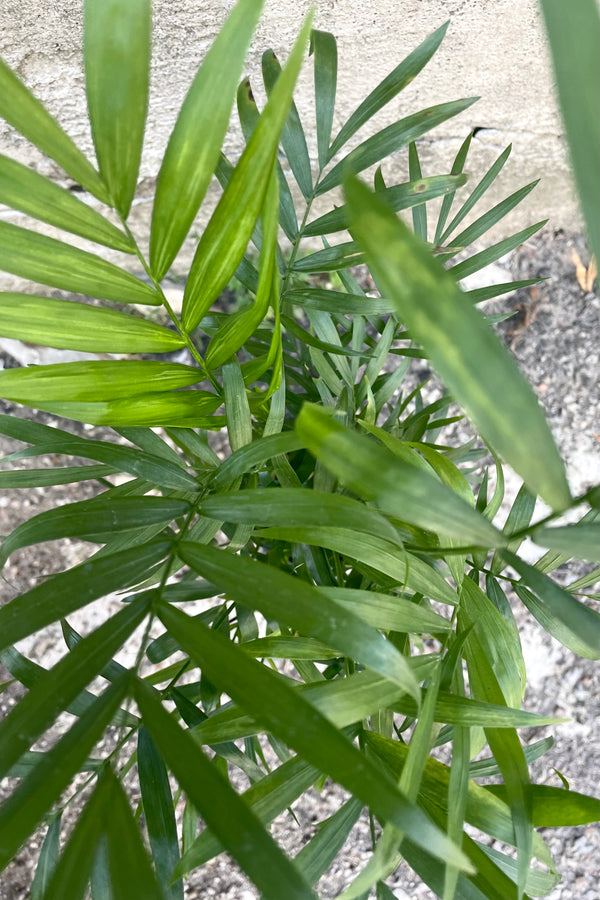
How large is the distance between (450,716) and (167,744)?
7.6 inches

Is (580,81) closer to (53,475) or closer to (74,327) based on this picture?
(74,327)

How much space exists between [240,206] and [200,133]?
39 mm

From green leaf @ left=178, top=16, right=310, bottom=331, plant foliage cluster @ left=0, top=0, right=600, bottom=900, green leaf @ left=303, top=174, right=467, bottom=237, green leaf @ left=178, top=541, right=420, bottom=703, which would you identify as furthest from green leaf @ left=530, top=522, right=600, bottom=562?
green leaf @ left=303, top=174, right=467, bottom=237

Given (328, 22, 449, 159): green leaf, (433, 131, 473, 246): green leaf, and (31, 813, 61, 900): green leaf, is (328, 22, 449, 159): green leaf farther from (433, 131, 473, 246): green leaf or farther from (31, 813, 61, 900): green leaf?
(31, 813, 61, 900): green leaf

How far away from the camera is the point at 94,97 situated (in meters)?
0.30

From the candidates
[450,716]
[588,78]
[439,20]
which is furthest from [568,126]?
[439,20]

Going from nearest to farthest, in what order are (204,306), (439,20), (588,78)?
(588,78), (204,306), (439,20)

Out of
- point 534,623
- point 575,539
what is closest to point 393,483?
point 575,539

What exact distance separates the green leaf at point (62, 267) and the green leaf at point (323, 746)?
0.71 feet

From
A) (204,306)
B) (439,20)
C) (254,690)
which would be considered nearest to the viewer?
(254,690)

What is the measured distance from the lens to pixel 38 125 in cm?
31

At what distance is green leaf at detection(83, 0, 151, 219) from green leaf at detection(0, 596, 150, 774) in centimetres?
24

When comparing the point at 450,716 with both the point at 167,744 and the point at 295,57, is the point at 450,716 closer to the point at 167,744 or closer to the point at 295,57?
the point at 167,744

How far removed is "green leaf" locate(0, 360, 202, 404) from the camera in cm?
39
